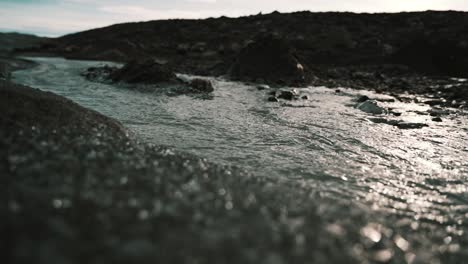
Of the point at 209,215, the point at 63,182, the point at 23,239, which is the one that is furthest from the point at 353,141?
the point at 23,239

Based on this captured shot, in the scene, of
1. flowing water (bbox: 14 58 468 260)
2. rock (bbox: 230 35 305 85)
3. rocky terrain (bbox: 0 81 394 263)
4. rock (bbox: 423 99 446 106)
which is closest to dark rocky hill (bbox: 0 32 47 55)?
rock (bbox: 230 35 305 85)

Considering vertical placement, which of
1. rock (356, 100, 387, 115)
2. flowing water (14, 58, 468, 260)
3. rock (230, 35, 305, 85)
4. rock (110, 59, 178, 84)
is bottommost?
flowing water (14, 58, 468, 260)

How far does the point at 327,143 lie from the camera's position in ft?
18.5

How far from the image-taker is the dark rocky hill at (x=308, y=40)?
73.0 ft

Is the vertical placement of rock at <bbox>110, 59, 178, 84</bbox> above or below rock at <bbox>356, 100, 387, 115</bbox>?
above

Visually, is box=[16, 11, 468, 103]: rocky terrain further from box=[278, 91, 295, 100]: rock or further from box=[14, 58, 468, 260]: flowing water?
box=[14, 58, 468, 260]: flowing water

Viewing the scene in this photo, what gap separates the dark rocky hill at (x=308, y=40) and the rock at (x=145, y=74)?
517 centimetres

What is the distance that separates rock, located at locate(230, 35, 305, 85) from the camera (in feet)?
49.6

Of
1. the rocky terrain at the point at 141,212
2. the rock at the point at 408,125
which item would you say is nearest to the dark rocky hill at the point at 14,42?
the rock at the point at 408,125

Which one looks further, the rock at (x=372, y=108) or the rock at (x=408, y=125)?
the rock at (x=372, y=108)

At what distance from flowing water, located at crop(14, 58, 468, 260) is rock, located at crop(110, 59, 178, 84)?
1860 mm

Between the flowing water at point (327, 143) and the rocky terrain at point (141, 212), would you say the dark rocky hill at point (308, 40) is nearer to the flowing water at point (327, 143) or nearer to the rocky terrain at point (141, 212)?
the flowing water at point (327, 143)

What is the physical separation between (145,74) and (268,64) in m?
5.53

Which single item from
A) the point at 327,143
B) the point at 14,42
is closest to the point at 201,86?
the point at 327,143
